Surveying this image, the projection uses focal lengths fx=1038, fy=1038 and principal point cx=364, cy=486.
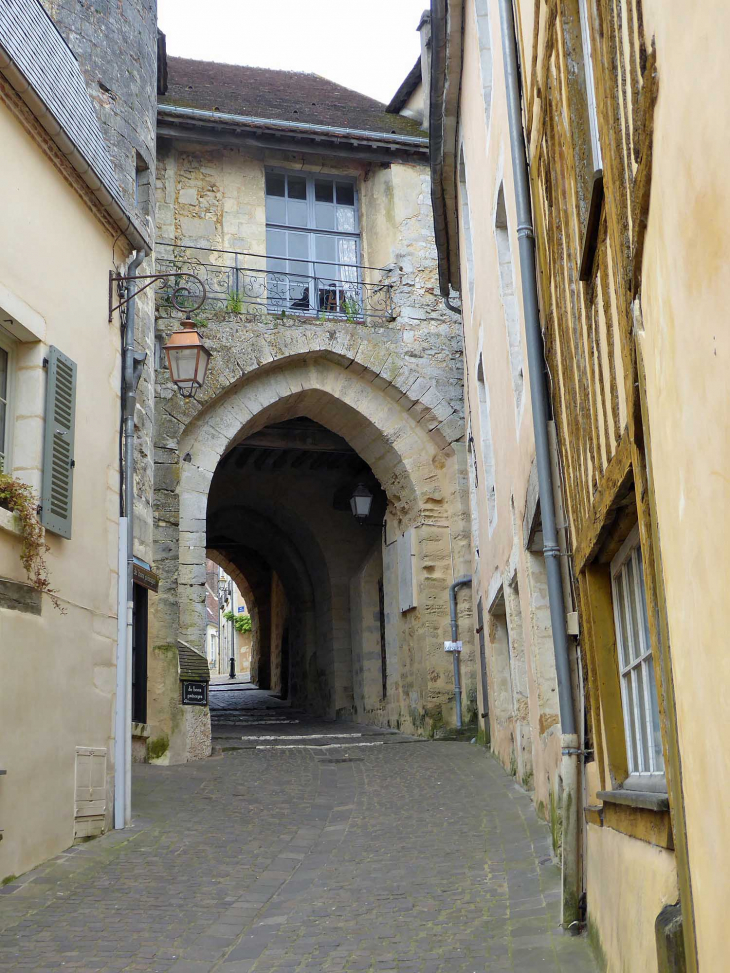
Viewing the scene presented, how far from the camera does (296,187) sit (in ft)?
42.8

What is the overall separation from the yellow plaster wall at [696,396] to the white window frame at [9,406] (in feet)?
13.3

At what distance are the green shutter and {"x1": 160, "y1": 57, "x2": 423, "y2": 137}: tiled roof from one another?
303 inches

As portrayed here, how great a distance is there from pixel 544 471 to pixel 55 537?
8.70 feet

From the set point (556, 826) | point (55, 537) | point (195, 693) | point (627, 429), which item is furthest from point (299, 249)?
point (627, 429)

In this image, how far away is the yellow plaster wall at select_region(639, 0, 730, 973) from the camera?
1522mm

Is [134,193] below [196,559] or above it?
above

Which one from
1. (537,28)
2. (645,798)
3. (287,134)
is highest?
(287,134)

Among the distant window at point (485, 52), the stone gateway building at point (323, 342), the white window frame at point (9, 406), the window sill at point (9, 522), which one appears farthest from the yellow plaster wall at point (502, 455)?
the white window frame at point (9, 406)

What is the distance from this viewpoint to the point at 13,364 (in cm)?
551

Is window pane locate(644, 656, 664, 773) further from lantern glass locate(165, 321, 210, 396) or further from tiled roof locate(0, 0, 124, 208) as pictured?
lantern glass locate(165, 321, 210, 396)

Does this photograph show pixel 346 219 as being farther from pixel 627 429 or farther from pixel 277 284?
pixel 627 429

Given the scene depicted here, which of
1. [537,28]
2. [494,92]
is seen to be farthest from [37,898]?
[494,92]

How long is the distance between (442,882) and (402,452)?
7611mm

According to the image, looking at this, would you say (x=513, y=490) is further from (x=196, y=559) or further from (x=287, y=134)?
(x=287, y=134)
